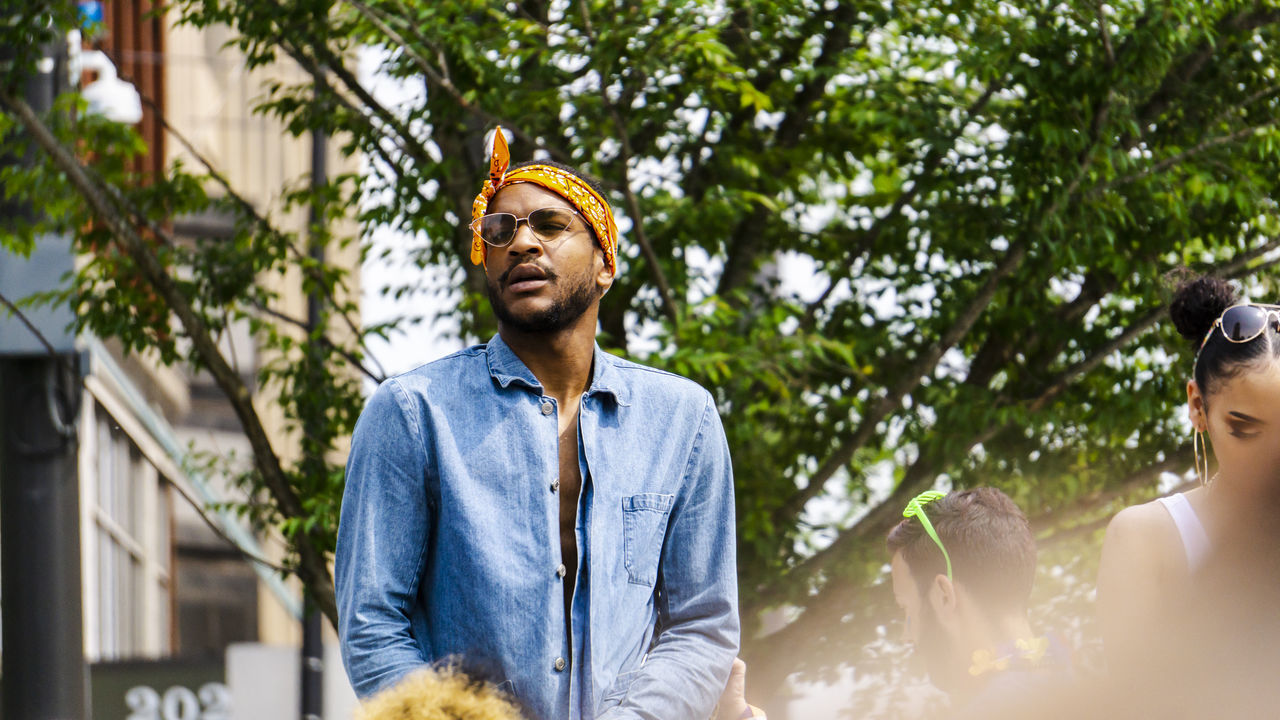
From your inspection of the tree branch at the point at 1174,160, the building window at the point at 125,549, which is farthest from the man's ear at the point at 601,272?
the building window at the point at 125,549

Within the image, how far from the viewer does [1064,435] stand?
22.7 feet

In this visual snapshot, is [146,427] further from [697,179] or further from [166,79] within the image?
[697,179]

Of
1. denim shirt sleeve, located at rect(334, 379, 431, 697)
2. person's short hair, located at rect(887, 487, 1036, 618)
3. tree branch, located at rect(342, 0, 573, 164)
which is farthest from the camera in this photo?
tree branch, located at rect(342, 0, 573, 164)

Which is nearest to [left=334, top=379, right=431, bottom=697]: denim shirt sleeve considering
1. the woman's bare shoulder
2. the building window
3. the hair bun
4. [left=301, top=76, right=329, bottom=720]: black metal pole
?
the woman's bare shoulder

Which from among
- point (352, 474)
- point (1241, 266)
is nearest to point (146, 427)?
point (1241, 266)

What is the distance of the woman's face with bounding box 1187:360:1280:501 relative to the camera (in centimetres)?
245

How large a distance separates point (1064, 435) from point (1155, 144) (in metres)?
1.51

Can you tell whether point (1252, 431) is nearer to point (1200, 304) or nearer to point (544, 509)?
point (1200, 304)

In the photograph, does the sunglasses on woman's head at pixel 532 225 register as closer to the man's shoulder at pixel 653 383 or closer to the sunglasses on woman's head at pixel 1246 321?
the man's shoulder at pixel 653 383

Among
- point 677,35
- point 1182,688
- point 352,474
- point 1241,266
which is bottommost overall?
point 1182,688

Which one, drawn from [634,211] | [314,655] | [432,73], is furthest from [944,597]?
[314,655]

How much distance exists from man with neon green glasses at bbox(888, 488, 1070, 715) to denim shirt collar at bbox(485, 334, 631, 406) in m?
0.76

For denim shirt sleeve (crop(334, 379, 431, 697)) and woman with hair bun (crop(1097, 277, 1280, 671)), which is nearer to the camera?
denim shirt sleeve (crop(334, 379, 431, 697))

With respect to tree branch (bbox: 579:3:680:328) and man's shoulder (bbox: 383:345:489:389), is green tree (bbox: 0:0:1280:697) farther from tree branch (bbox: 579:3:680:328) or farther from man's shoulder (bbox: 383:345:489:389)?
man's shoulder (bbox: 383:345:489:389)
